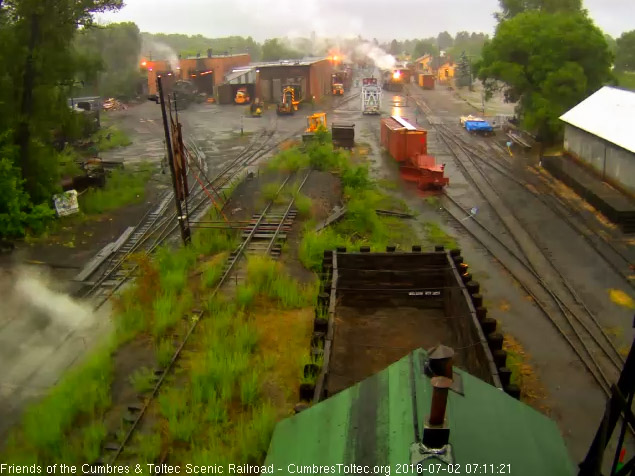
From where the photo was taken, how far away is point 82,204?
22594 mm

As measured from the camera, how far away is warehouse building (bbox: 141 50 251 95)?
63062 mm

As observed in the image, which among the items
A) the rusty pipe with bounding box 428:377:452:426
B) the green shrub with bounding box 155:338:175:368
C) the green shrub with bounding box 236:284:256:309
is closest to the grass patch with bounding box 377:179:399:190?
the green shrub with bounding box 236:284:256:309

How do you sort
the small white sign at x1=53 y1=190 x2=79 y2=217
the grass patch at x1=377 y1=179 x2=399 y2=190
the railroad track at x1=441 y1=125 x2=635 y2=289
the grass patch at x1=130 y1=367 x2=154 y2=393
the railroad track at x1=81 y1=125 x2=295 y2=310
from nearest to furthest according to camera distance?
the grass patch at x1=130 y1=367 x2=154 y2=393 < the railroad track at x1=81 y1=125 x2=295 y2=310 < the railroad track at x1=441 y1=125 x2=635 y2=289 < the small white sign at x1=53 y1=190 x2=79 y2=217 < the grass patch at x1=377 y1=179 x2=399 y2=190

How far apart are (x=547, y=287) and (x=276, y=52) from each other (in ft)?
317

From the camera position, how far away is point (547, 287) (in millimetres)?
15398

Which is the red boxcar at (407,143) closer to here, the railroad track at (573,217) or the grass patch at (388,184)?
the grass patch at (388,184)

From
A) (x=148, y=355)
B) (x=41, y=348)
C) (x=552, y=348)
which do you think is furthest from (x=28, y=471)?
(x=552, y=348)

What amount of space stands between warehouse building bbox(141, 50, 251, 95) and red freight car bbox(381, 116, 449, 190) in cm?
3510

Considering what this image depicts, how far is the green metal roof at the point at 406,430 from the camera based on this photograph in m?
4.10

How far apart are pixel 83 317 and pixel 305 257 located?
5.94 meters

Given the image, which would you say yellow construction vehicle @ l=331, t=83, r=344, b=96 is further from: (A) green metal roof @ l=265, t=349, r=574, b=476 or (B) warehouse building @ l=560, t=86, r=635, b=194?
(A) green metal roof @ l=265, t=349, r=574, b=476

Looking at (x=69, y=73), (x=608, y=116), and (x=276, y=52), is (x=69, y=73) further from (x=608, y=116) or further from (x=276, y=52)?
(x=276, y=52)

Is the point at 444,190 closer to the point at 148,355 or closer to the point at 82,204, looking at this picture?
the point at 82,204

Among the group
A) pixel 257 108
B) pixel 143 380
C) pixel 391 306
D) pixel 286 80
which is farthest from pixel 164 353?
pixel 286 80
